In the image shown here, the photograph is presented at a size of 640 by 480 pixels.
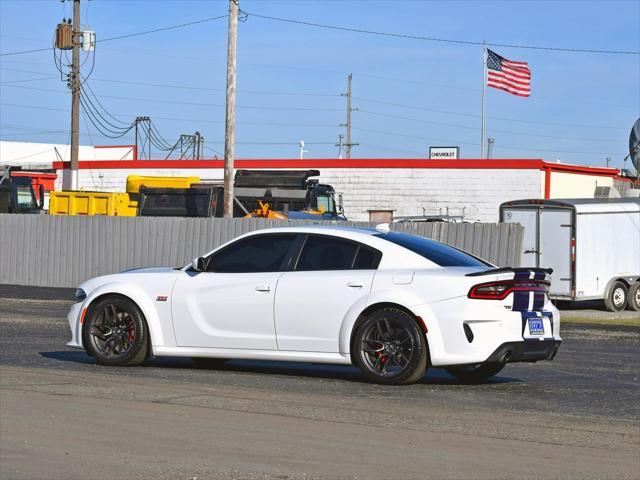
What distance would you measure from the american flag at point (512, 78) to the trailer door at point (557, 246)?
2470cm

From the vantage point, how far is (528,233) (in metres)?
28.8

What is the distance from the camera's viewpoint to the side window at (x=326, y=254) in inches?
470

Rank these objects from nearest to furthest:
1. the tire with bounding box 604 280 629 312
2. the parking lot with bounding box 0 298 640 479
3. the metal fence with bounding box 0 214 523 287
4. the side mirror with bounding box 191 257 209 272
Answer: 1. the parking lot with bounding box 0 298 640 479
2. the side mirror with bounding box 191 257 209 272
3. the tire with bounding box 604 280 629 312
4. the metal fence with bounding box 0 214 523 287

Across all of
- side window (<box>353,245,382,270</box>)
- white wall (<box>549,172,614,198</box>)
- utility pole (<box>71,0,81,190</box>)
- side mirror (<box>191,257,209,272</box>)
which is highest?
utility pole (<box>71,0,81,190</box>)

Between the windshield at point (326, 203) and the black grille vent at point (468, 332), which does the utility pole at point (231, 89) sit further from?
the black grille vent at point (468, 332)

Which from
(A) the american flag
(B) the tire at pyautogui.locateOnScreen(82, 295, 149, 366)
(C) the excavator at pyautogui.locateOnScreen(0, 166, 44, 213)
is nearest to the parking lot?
(B) the tire at pyautogui.locateOnScreen(82, 295, 149, 366)

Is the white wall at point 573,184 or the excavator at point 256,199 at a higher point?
the white wall at point 573,184

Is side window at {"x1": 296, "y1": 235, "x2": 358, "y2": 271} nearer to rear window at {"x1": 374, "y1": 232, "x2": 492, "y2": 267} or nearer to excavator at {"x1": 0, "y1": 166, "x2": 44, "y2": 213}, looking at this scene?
Result: rear window at {"x1": 374, "y1": 232, "x2": 492, "y2": 267}

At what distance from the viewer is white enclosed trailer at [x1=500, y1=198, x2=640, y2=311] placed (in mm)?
27781

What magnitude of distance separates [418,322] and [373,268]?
0.79 m

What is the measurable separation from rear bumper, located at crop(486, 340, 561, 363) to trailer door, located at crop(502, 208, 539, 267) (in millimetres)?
16960

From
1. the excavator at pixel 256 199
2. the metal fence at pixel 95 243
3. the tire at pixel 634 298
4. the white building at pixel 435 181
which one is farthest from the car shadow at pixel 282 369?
the white building at pixel 435 181

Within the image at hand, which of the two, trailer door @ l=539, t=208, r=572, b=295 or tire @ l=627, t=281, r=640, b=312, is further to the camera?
tire @ l=627, t=281, r=640, b=312

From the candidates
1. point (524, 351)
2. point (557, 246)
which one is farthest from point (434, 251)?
point (557, 246)
